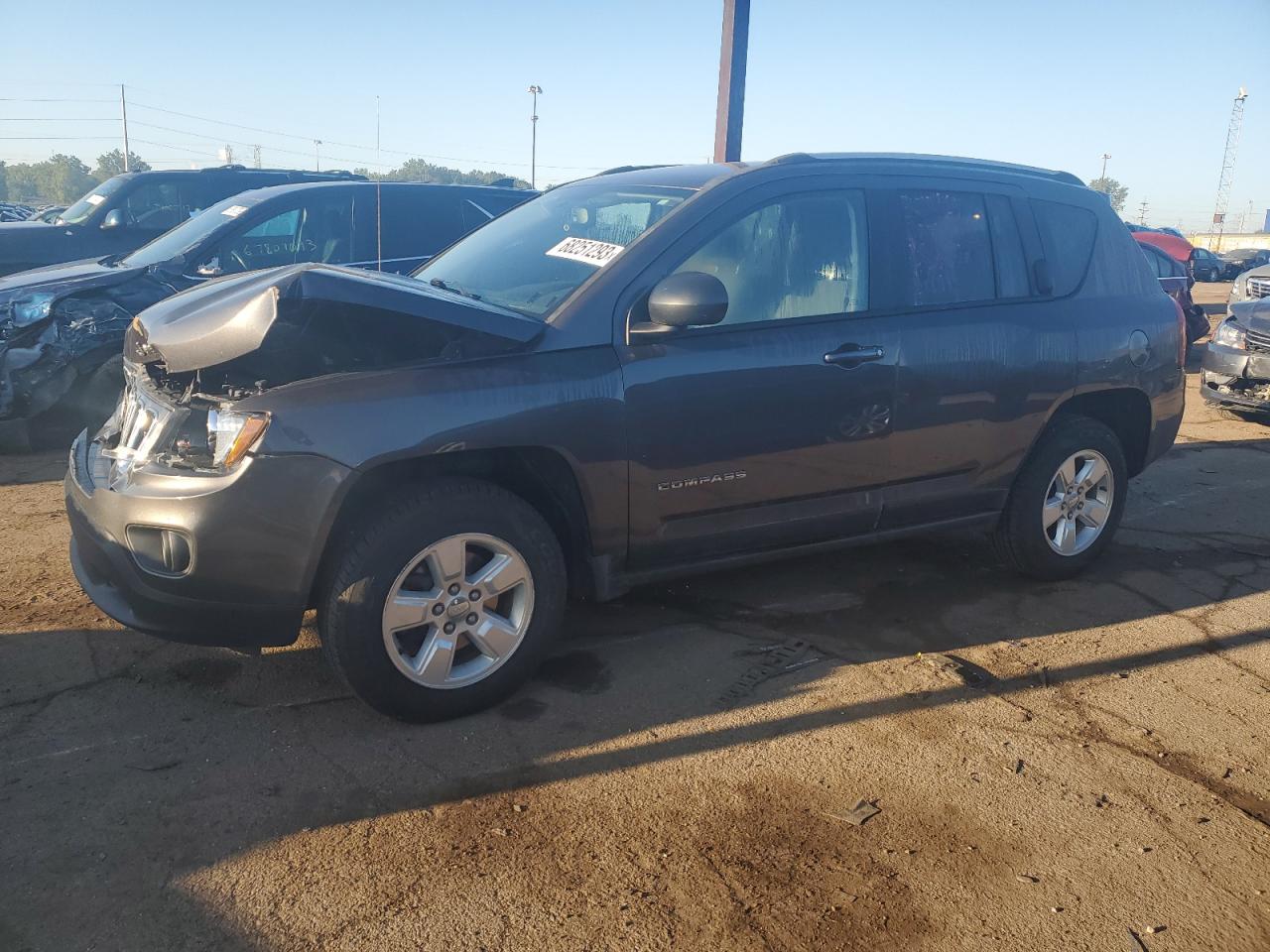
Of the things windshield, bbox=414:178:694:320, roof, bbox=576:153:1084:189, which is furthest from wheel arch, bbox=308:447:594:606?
roof, bbox=576:153:1084:189

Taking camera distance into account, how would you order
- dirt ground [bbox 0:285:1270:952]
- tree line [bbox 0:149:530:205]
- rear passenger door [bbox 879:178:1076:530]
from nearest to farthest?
dirt ground [bbox 0:285:1270:952]
rear passenger door [bbox 879:178:1076:530]
tree line [bbox 0:149:530:205]

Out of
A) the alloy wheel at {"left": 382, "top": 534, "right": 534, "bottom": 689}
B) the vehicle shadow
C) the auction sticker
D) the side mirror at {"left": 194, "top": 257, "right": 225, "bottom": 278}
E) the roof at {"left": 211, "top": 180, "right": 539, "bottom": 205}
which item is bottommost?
the vehicle shadow

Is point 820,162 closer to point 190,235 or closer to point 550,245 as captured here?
point 550,245

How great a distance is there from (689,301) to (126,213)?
896cm

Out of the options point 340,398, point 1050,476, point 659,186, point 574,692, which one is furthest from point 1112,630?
point 340,398

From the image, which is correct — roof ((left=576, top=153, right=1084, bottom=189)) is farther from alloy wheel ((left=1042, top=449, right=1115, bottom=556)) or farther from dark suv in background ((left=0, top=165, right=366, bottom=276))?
dark suv in background ((left=0, top=165, right=366, bottom=276))

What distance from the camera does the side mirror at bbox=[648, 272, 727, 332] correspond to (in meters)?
3.36

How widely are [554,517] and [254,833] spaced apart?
142cm

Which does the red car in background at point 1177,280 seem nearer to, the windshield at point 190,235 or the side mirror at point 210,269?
the windshield at point 190,235

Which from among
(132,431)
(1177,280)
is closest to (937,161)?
(132,431)

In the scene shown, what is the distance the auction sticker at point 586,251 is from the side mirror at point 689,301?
35 cm

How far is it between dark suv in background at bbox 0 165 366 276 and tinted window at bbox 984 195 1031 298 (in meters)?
7.00

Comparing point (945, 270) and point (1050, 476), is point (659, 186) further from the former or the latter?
point (1050, 476)

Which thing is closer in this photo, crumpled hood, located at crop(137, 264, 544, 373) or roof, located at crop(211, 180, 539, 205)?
crumpled hood, located at crop(137, 264, 544, 373)
